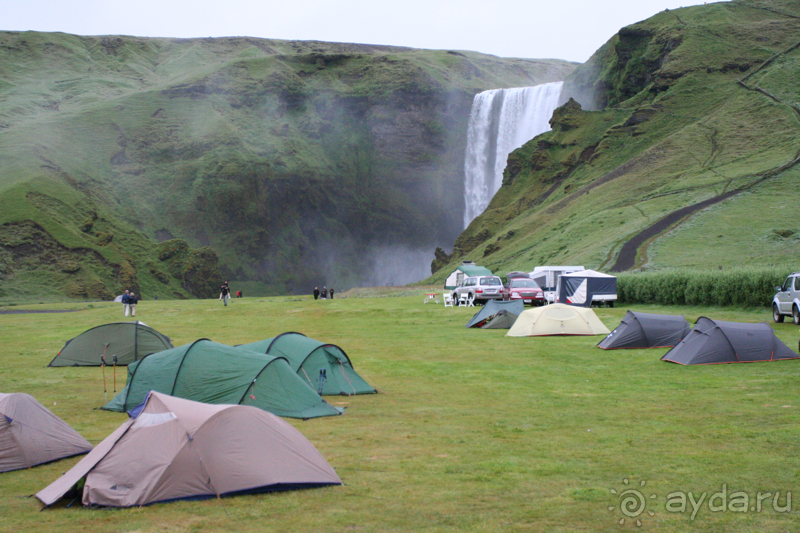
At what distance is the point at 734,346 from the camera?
18.8m

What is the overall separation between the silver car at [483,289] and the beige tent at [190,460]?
3517cm

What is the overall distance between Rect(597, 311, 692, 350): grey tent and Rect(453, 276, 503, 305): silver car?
20.3 metres

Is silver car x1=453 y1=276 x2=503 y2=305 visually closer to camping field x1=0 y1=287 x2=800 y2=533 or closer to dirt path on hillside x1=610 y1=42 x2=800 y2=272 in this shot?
dirt path on hillside x1=610 y1=42 x2=800 y2=272

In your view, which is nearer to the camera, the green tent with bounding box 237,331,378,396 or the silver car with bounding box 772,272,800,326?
the green tent with bounding box 237,331,378,396

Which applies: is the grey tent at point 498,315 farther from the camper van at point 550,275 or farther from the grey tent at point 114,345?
the camper van at point 550,275

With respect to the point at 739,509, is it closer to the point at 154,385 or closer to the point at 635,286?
the point at 154,385

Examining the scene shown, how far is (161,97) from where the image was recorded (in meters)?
138

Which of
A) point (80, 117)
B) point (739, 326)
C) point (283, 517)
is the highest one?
point (80, 117)

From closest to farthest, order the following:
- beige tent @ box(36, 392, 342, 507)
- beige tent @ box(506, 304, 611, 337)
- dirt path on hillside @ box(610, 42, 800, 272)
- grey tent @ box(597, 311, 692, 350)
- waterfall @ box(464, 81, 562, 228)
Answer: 1. beige tent @ box(36, 392, 342, 507)
2. grey tent @ box(597, 311, 692, 350)
3. beige tent @ box(506, 304, 611, 337)
4. dirt path on hillside @ box(610, 42, 800, 272)
5. waterfall @ box(464, 81, 562, 228)

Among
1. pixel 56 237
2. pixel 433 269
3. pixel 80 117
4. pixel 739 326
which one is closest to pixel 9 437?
pixel 739 326

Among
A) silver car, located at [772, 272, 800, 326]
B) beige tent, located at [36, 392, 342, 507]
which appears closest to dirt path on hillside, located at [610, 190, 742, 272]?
silver car, located at [772, 272, 800, 326]

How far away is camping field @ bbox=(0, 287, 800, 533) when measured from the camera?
7430 mm

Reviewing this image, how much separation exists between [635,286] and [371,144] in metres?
113

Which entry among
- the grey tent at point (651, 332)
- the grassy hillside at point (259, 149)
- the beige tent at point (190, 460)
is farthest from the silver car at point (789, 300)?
the grassy hillside at point (259, 149)
